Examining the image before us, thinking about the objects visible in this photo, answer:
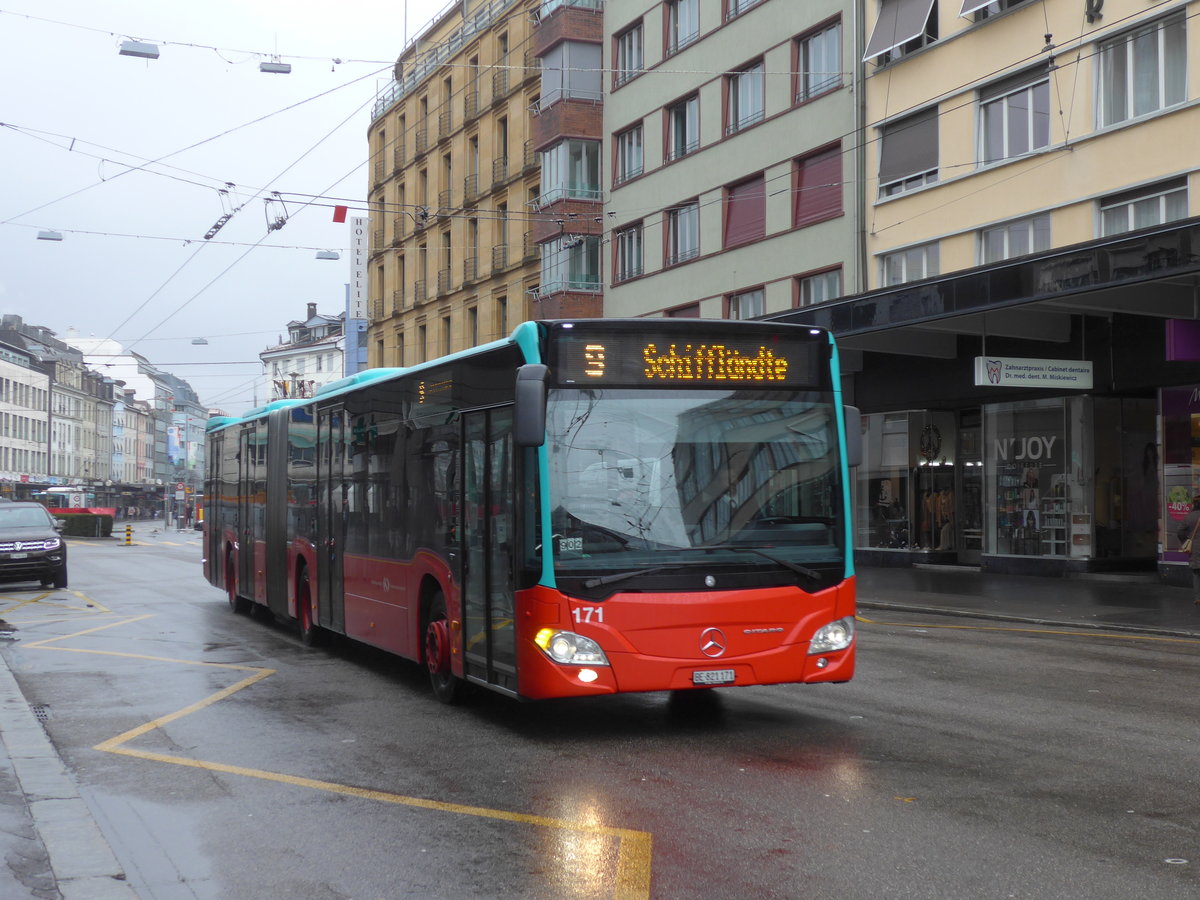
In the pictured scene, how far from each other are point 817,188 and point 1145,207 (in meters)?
9.84

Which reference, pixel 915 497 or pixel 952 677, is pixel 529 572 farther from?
pixel 915 497

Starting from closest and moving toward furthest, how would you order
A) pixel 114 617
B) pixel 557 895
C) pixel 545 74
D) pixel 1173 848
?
1. pixel 557 895
2. pixel 1173 848
3. pixel 114 617
4. pixel 545 74

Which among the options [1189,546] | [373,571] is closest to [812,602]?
[373,571]

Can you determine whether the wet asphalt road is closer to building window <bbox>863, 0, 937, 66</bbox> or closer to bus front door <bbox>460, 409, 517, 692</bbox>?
bus front door <bbox>460, 409, 517, 692</bbox>

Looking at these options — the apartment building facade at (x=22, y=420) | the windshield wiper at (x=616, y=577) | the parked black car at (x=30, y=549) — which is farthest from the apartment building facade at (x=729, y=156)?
the apartment building facade at (x=22, y=420)

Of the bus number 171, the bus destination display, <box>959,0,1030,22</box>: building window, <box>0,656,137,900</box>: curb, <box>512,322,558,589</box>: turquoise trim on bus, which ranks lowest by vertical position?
<box>0,656,137,900</box>: curb

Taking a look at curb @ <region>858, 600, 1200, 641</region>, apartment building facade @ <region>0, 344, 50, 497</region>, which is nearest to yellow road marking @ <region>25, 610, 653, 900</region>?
curb @ <region>858, 600, 1200, 641</region>

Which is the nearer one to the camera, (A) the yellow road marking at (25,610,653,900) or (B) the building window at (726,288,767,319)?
(A) the yellow road marking at (25,610,653,900)

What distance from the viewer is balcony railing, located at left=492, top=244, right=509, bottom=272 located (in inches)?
1946

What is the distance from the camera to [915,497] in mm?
29922

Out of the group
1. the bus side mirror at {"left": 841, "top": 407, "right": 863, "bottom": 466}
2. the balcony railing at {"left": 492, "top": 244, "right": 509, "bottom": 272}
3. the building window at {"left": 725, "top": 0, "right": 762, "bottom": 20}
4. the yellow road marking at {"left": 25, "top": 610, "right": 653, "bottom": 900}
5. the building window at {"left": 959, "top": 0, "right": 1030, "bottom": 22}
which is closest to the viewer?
the yellow road marking at {"left": 25, "top": 610, "right": 653, "bottom": 900}

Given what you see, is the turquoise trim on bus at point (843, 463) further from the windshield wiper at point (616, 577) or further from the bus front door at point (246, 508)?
the bus front door at point (246, 508)

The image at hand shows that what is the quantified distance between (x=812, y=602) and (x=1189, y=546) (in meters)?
13.1

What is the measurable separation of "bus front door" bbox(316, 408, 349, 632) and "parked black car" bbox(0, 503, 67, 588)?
527 inches
